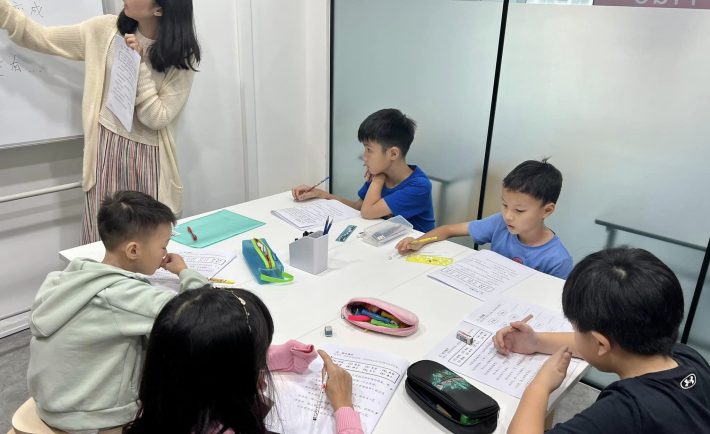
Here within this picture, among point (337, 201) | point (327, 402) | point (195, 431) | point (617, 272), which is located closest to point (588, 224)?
point (337, 201)

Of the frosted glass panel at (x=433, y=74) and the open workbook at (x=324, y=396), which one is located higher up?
the frosted glass panel at (x=433, y=74)

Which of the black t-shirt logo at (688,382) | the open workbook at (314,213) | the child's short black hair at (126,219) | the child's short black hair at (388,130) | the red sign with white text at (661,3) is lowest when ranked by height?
the open workbook at (314,213)

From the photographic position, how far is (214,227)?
1.95 metres

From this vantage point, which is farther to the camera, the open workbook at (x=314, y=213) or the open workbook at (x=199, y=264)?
the open workbook at (x=314, y=213)

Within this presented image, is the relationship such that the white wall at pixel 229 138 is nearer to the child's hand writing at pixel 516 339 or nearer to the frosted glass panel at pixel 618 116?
the frosted glass panel at pixel 618 116

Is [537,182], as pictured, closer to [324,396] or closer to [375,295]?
[375,295]

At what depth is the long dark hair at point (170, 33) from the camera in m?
2.04

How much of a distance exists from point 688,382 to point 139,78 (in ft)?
6.65

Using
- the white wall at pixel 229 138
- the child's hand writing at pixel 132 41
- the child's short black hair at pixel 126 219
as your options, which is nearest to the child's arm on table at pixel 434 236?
the child's short black hair at pixel 126 219

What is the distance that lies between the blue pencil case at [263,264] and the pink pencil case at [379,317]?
278mm

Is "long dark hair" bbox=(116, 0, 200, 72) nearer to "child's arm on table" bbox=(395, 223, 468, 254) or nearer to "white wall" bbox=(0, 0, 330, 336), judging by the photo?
"white wall" bbox=(0, 0, 330, 336)

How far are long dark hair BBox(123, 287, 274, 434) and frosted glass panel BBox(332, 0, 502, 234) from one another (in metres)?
1.93

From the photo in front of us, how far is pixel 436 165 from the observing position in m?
2.75

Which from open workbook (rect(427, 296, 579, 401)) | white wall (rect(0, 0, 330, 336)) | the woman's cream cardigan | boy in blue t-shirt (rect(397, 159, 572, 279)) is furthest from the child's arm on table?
white wall (rect(0, 0, 330, 336))
